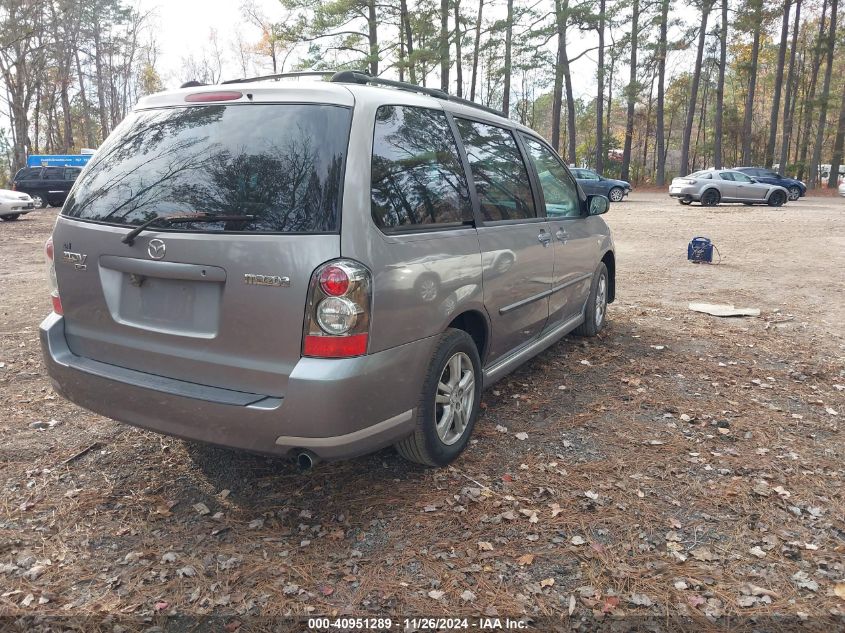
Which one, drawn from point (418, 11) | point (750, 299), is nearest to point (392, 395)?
point (750, 299)

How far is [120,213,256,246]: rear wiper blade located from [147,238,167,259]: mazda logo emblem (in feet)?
0.27

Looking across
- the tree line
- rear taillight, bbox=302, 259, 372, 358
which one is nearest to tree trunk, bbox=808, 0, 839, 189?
the tree line

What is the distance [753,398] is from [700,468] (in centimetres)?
135

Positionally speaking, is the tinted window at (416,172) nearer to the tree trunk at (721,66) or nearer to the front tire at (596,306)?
the front tire at (596,306)

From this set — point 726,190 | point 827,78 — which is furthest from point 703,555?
point 827,78

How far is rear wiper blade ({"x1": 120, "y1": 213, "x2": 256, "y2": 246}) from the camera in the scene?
104 inches

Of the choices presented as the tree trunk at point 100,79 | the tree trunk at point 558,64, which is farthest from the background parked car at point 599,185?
the tree trunk at point 100,79

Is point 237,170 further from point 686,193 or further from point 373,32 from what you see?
point 373,32

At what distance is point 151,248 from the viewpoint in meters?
2.74

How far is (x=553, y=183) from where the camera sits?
16.0 feet

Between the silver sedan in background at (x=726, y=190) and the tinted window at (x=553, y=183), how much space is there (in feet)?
76.0

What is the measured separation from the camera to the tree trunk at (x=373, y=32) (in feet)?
111

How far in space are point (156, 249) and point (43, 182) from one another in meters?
28.3

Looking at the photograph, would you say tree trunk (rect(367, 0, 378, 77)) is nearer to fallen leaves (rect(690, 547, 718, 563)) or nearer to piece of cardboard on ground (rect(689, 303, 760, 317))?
piece of cardboard on ground (rect(689, 303, 760, 317))
